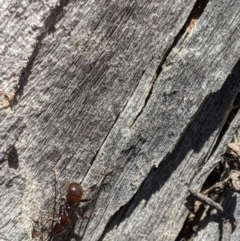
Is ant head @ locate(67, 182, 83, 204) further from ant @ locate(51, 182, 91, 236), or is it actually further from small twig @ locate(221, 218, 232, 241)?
small twig @ locate(221, 218, 232, 241)

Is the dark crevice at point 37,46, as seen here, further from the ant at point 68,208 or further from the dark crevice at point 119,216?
the dark crevice at point 119,216

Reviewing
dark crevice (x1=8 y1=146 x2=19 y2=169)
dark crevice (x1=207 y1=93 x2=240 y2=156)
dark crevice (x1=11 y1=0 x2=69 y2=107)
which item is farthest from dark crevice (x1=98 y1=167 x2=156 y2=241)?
dark crevice (x1=11 y1=0 x2=69 y2=107)

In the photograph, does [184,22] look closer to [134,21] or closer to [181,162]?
[134,21]

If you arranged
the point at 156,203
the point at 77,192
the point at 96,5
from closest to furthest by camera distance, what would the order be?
the point at 96,5 → the point at 77,192 → the point at 156,203

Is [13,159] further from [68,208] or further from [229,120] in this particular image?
[229,120]

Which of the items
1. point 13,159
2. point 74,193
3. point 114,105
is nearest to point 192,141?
point 114,105

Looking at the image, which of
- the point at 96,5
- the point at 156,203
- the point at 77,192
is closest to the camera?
the point at 96,5

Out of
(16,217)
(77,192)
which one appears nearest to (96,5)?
(77,192)
